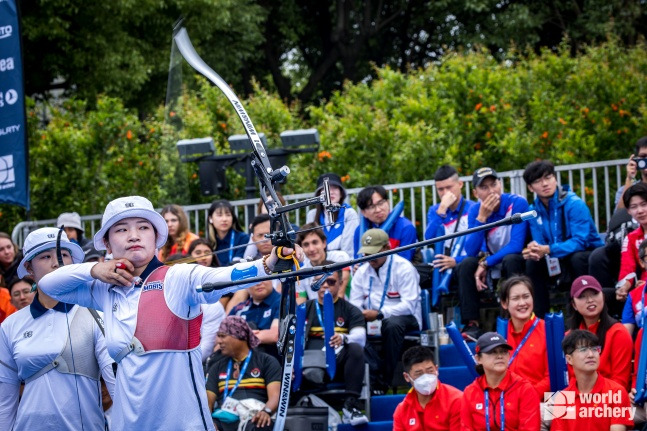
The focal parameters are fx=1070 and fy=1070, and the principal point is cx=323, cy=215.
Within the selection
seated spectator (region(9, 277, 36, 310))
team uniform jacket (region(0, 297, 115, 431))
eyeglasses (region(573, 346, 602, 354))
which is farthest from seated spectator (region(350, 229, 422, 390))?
team uniform jacket (region(0, 297, 115, 431))

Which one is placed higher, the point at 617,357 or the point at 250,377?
the point at 617,357

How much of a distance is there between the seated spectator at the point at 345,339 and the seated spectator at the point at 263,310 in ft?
1.20

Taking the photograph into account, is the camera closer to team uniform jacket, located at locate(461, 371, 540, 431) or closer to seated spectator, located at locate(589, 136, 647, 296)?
seated spectator, located at locate(589, 136, 647, 296)

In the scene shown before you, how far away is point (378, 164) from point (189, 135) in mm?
3052

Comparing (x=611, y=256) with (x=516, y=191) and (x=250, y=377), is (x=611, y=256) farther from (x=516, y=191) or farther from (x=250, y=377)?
(x=250, y=377)

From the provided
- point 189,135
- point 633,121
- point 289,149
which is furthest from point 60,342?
point 633,121

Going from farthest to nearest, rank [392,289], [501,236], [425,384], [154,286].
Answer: [501,236]
[392,289]
[425,384]
[154,286]

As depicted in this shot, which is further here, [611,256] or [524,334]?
[611,256]

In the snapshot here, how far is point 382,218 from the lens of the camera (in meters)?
10.4

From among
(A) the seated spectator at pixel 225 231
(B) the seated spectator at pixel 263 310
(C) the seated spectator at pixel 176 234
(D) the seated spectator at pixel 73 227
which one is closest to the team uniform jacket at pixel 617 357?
(B) the seated spectator at pixel 263 310

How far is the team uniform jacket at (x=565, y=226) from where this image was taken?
31.0 ft

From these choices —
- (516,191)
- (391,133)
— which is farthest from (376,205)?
(391,133)

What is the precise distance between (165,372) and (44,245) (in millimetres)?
1616

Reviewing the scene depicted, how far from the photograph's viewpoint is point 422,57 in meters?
28.7
